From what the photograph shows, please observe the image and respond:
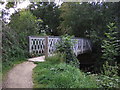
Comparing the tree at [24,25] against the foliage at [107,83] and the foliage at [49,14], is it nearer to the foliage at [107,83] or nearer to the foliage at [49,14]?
the foliage at [107,83]

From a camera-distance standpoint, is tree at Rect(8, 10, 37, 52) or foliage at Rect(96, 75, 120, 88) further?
tree at Rect(8, 10, 37, 52)

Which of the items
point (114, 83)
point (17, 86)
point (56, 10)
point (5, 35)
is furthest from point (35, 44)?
point (56, 10)

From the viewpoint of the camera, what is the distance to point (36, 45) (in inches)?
287

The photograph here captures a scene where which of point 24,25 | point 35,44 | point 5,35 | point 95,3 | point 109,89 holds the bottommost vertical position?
point 109,89

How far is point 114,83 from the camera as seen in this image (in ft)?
9.68

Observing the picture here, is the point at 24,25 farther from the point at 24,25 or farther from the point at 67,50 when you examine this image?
the point at 67,50

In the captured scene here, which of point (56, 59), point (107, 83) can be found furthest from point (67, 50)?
point (107, 83)

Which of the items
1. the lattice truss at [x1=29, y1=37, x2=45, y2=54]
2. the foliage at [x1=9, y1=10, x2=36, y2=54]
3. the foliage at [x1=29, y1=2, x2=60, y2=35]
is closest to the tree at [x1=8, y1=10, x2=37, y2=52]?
the foliage at [x1=9, y1=10, x2=36, y2=54]

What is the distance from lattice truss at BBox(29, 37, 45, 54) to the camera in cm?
709

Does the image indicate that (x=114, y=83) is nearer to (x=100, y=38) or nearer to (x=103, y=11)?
(x=100, y=38)

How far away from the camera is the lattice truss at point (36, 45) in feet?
23.3

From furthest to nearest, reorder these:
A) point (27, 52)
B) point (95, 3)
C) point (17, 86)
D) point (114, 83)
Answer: point (95, 3)
point (27, 52)
point (114, 83)
point (17, 86)

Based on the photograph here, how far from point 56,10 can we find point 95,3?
21.0ft

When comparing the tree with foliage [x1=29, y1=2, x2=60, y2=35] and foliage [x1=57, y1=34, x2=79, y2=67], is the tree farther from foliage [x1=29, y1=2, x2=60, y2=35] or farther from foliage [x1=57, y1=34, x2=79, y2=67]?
foliage [x1=29, y1=2, x2=60, y2=35]
